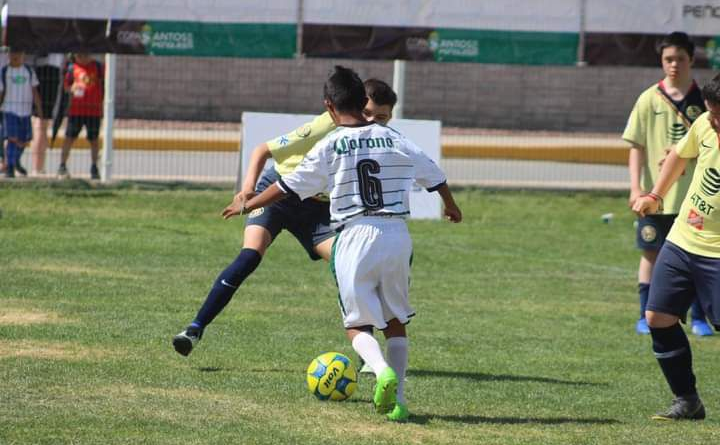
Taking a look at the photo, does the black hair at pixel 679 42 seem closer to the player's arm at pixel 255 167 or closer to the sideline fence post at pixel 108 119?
the player's arm at pixel 255 167

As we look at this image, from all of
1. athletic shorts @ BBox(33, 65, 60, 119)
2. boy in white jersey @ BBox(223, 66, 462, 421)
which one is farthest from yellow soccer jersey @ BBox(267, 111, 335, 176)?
athletic shorts @ BBox(33, 65, 60, 119)

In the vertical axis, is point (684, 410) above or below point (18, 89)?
below

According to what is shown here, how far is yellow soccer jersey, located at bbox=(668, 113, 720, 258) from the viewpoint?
707 cm

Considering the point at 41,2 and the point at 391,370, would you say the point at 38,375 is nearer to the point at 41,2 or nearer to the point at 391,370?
the point at 391,370

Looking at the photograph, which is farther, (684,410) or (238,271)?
(238,271)

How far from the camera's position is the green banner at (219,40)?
679 inches

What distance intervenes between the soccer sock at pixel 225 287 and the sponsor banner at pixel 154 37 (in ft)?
30.5

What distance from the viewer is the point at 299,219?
28.3 feet

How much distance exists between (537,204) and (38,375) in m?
11.2

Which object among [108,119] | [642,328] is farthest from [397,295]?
[108,119]

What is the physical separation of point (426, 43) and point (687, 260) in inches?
437

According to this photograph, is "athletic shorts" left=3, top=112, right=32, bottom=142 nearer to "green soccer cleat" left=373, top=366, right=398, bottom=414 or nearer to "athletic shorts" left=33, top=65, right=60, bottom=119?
"athletic shorts" left=33, top=65, right=60, bottom=119

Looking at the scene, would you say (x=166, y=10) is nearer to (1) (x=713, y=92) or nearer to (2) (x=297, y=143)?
(2) (x=297, y=143)

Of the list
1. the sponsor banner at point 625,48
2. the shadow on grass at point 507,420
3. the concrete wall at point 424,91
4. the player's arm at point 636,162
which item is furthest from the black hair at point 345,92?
the concrete wall at point 424,91
